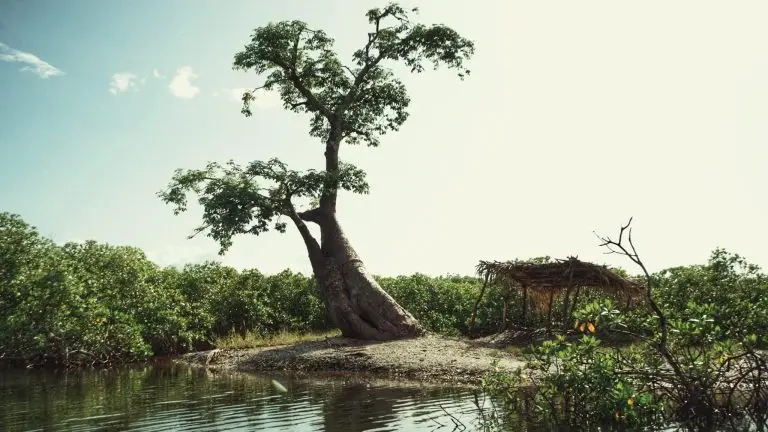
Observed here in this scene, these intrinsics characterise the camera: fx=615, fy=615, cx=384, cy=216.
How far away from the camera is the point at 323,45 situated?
88.3 feet

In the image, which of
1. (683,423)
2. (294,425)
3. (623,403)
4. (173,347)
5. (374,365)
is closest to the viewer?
(623,403)

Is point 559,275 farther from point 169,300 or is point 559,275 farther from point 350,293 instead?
point 169,300

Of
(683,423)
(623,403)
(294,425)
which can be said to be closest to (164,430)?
(294,425)

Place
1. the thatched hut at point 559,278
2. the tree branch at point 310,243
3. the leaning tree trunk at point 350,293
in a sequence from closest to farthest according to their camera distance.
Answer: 1. the thatched hut at point 559,278
2. the leaning tree trunk at point 350,293
3. the tree branch at point 310,243

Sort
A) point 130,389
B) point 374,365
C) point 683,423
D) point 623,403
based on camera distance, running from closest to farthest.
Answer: point 623,403, point 683,423, point 130,389, point 374,365

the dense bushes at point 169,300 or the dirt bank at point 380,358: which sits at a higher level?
the dense bushes at point 169,300

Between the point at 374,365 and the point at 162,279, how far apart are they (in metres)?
14.1

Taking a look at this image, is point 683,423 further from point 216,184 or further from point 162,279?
point 162,279

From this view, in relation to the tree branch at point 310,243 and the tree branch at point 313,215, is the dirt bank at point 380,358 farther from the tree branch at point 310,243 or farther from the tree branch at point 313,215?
the tree branch at point 313,215

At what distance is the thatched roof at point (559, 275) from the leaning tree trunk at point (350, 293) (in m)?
3.94

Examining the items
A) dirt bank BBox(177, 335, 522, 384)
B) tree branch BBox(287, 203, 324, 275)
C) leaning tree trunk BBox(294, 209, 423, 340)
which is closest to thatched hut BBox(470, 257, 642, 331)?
dirt bank BBox(177, 335, 522, 384)

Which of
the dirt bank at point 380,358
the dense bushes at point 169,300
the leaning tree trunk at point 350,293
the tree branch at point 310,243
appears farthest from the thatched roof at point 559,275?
the tree branch at point 310,243

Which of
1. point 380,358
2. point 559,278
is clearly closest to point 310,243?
point 380,358

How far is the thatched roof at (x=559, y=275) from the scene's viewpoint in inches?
789
